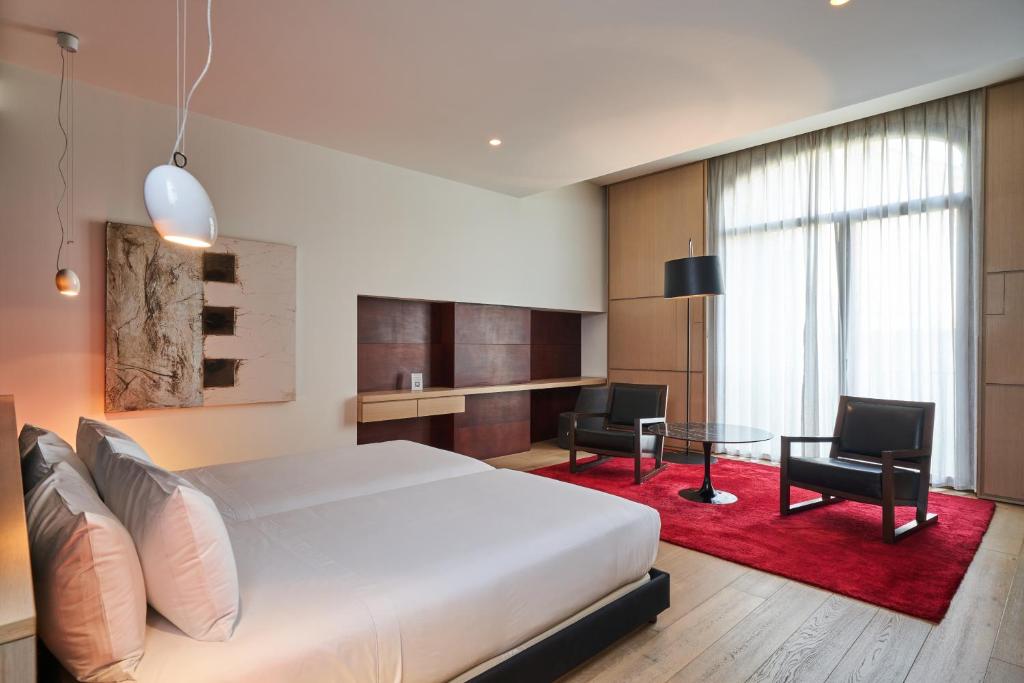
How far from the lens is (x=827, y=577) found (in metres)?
2.78

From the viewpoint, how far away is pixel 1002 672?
2.00 m

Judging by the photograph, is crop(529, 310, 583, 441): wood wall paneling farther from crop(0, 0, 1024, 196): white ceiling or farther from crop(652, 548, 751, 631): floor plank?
crop(652, 548, 751, 631): floor plank

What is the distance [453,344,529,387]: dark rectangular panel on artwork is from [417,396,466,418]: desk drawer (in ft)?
0.78

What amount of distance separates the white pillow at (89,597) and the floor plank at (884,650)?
2.25 m

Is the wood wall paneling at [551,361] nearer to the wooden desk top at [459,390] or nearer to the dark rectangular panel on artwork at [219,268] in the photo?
the wooden desk top at [459,390]

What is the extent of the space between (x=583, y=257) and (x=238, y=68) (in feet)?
14.4

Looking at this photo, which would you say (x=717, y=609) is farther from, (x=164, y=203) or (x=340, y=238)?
(x=340, y=238)

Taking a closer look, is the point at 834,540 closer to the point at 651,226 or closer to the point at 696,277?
the point at 696,277

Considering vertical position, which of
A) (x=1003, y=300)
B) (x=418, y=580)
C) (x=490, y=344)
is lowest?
(x=418, y=580)

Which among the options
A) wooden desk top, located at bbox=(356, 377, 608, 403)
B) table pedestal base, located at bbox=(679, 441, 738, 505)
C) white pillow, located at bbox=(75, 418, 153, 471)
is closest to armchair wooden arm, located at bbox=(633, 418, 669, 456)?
table pedestal base, located at bbox=(679, 441, 738, 505)

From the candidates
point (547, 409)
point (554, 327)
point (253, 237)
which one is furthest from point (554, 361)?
point (253, 237)

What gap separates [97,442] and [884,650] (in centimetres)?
316

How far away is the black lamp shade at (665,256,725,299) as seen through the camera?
461 centimetres

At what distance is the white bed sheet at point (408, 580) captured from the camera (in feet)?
4.27
